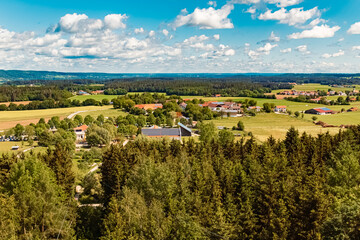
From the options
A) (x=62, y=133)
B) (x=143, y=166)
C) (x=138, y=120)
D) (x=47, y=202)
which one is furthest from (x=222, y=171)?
(x=138, y=120)

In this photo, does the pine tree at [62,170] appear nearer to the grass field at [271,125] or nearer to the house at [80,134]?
the house at [80,134]

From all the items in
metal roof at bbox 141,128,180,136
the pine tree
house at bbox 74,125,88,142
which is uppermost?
the pine tree

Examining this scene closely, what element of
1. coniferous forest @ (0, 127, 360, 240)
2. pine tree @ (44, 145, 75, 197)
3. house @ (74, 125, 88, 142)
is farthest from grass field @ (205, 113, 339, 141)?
pine tree @ (44, 145, 75, 197)

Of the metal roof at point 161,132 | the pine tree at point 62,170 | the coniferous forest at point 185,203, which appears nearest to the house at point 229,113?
the metal roof at point 161,132

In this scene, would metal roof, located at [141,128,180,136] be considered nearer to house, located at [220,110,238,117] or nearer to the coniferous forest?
the coniferous forest

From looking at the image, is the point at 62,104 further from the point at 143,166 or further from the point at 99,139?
the point at 143,166

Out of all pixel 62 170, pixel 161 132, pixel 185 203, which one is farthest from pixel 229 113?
pixel 185 203
